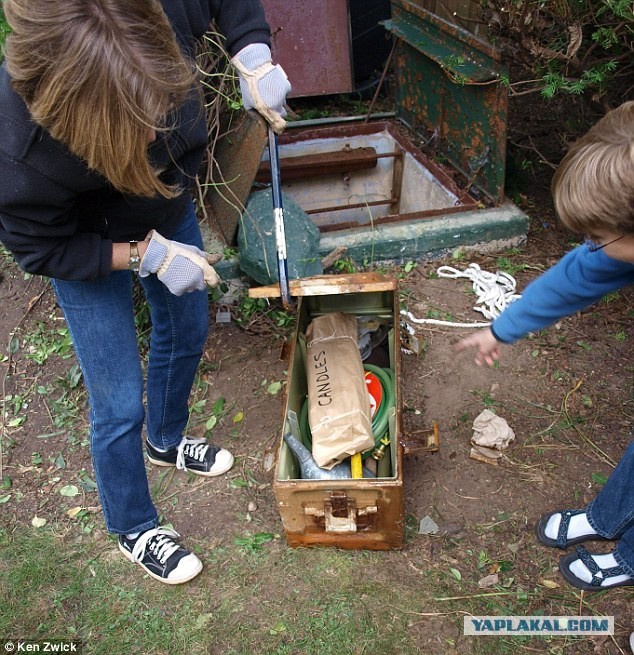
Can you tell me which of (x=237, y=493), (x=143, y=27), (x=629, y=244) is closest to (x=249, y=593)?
(x=237, y=493)

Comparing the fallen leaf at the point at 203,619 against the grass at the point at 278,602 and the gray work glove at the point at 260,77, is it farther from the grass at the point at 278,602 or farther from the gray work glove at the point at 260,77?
the gray work glove at the point at 260,77

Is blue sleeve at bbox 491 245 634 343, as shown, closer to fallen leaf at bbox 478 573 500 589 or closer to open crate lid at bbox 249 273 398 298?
open crate lid at bbox 249 273 398 298

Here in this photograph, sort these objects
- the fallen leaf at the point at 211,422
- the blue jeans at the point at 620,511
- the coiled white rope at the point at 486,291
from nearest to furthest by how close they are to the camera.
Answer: the blue jeans at the point at 620,511 < the fallen leaf at the point at 211,422 < the coiled white rope at the point at 486,291

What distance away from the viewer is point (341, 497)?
2.11 meters

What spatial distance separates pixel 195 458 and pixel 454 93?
2.59 meters

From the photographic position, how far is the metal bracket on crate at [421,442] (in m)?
2.28

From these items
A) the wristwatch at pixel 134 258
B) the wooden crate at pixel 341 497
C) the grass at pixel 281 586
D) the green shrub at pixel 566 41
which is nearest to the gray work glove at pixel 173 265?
the wristwatch at pixel 134 258

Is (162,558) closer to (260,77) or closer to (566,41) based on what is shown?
(260,77)

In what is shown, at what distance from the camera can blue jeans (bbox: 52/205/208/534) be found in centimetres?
185

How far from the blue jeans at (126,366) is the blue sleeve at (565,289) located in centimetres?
110

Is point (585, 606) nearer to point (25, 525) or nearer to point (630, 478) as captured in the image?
point (630, 478)

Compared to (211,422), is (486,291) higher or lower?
higher

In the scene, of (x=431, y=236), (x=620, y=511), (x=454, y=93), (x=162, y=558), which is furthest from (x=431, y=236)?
(x=162, y=558)

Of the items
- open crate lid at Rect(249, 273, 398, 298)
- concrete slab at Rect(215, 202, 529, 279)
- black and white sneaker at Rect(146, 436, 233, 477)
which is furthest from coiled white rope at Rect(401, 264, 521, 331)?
black and white sneaker at Rect(146, 436, 233, 477)
